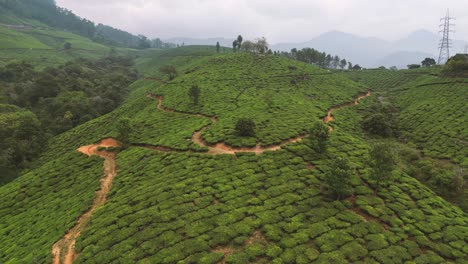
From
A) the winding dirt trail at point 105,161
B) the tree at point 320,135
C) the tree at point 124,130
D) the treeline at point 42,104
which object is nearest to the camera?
the winding dirt trail at point 105,161

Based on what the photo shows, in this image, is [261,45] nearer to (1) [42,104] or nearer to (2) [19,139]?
(1) [42,104]

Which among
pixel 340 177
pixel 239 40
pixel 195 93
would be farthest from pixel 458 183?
pixel 239 40

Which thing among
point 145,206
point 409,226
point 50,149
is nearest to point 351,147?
point 409,226

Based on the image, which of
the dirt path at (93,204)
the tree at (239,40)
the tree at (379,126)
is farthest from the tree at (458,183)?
the tree at (239,40)

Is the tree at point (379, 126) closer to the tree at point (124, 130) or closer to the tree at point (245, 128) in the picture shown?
the tree at point (245, 128)

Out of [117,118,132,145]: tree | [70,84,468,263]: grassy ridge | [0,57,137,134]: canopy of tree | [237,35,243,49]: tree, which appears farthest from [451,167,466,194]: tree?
[237,35,243,49]: tree
